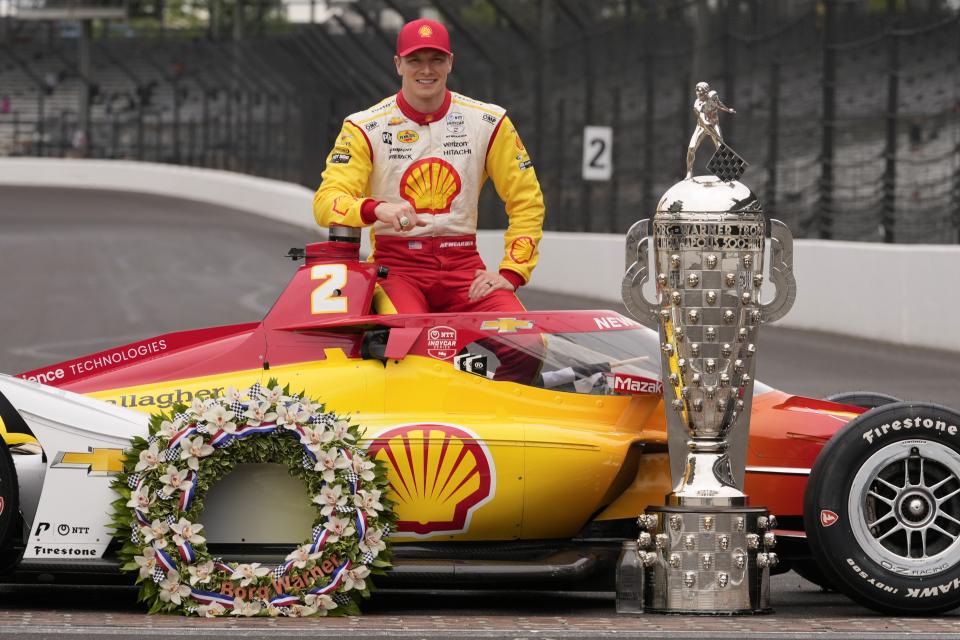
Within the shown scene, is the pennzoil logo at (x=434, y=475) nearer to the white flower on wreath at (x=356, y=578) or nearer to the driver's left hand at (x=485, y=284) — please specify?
the white flower on wreath at (x=356, y=578)

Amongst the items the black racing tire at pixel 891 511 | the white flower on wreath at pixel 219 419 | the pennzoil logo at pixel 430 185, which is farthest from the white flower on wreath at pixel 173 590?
the black racing tire at pixel 891 511

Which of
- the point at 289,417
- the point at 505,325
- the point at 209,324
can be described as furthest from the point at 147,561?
the point at 209,324

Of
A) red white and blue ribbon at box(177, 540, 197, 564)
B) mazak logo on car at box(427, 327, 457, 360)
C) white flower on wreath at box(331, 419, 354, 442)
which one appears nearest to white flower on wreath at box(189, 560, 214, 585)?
red white and blue ribbon at box(177, 540, 197, 564)

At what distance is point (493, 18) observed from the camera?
900 inches

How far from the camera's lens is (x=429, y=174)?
6742mm

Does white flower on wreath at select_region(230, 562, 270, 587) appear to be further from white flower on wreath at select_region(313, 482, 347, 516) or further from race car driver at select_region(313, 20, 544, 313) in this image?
race car driver at select_region(313, 20, 544, 313)

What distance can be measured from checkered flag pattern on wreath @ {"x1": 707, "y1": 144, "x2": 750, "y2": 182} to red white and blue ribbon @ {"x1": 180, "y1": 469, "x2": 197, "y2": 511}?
198 cm

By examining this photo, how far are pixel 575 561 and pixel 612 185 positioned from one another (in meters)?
16.6

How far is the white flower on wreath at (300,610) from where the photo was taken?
18.2ft

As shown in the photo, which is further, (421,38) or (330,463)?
(421,38)

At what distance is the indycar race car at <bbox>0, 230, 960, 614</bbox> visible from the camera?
5594 millimetres

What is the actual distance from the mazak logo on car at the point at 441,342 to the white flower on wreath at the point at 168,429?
0.91m

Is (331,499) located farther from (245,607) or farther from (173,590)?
(173,590)

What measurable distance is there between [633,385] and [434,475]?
824mm
